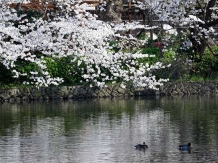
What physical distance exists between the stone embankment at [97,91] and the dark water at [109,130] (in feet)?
4.09

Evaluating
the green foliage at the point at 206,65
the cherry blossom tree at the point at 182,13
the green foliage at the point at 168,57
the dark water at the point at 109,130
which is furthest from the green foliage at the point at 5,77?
the green foliage at the point at 206,65

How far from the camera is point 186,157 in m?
17.2

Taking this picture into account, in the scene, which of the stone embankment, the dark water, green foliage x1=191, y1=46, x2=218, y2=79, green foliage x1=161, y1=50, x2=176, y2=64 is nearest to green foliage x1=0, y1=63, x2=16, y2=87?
the stone embankment

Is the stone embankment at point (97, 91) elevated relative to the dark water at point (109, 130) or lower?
elevated

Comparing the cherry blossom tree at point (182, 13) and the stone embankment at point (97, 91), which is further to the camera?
the stone embankment at point (97, 91)

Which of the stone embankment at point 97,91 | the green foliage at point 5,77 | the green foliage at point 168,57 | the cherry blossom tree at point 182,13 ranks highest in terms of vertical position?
the cherry blossom tree at point 182,13

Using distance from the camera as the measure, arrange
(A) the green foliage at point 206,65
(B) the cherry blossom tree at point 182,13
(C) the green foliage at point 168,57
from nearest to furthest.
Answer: (B) the cherry blossom tree at point 182,13, (C) the green foliage at point 168,57, (A) the green foliage at point 206,65

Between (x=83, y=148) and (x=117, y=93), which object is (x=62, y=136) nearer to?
(x=83, y=148)

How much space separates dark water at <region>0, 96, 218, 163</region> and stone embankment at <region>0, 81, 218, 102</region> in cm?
125

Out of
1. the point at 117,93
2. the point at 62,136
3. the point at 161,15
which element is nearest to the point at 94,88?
the point at 117,93

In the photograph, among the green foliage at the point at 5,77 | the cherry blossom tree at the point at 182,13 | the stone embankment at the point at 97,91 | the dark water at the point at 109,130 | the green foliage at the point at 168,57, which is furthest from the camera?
the green foliage at the point at 168,57

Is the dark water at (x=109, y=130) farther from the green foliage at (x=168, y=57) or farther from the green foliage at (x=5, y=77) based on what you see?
the green foliage at (x=5, y=77)

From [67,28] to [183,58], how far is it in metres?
13.3

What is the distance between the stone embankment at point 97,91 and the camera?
103 feet
